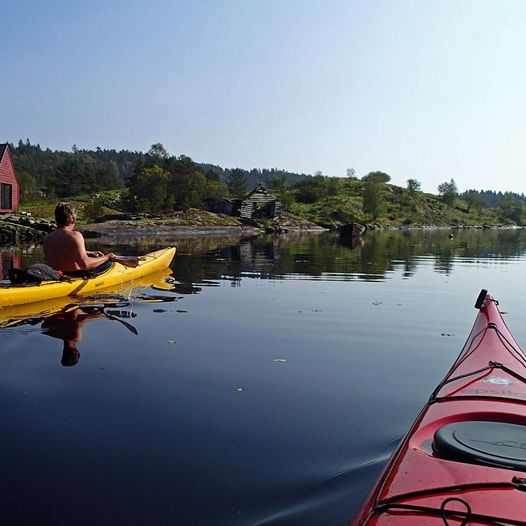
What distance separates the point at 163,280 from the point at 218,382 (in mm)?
9576

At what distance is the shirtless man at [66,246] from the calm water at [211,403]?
0.90m

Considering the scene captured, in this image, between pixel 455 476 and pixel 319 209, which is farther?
pixel 319 209

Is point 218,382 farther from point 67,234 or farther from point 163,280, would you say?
point 163,280

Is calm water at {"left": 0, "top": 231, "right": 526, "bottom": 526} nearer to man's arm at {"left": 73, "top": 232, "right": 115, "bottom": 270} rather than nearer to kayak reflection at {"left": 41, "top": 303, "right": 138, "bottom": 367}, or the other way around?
kayak reflection at {"left": 41, "top": 303, "right": 138, "bottom": 367}

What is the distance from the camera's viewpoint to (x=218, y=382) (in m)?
6.18

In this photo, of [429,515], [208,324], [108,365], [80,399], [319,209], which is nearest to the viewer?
[429,515]

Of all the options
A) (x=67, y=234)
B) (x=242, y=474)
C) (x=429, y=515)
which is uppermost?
(x=67, y=234)

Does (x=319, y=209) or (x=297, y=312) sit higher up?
(x=319, y=209)

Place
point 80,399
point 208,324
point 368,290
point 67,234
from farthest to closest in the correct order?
point 368,290 → point 67,234 → point 208,324 → point 80,399

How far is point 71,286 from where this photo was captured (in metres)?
11.0

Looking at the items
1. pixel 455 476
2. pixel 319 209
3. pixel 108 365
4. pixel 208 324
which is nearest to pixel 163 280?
pixel 208 324

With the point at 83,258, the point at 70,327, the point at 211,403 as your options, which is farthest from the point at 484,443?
the point at 83,258

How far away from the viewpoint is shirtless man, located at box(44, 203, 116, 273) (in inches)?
408

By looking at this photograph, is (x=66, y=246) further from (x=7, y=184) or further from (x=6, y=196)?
(x=6, y=196)
